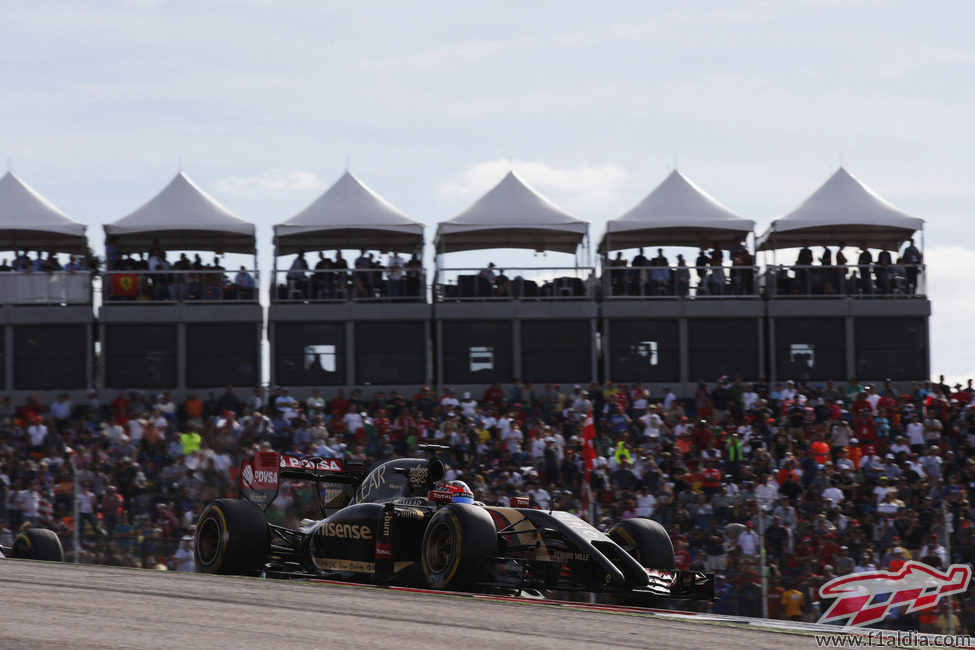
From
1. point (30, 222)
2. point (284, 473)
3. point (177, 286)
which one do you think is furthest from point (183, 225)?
point (284, 473)

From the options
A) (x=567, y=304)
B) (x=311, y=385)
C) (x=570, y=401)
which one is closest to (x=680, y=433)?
(x=570, y=401)

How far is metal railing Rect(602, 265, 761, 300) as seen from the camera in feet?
98.3

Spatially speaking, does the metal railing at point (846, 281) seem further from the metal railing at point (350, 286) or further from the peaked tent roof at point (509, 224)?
the metal railing at point (350, 286)

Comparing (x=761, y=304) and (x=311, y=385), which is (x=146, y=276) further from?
(x=761, y=304)

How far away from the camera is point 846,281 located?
30.1m

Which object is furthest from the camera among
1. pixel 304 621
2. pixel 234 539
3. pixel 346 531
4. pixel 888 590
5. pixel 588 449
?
pixel 588 449

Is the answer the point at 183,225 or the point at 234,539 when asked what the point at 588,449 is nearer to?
the point at 234,539

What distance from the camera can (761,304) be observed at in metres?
30.0

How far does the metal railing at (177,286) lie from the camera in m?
29.9

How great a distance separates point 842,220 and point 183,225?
13.5m

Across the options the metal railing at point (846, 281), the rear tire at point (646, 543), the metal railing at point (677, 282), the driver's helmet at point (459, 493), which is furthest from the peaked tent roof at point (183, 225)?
the rear tire at point (646, 543)

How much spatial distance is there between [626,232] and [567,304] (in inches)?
78.7

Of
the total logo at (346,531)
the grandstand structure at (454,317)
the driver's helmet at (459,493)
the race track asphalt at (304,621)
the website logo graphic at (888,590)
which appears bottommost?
the website logo graphic at (888,590)

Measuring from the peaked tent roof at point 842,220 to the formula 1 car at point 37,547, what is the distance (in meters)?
18.1
